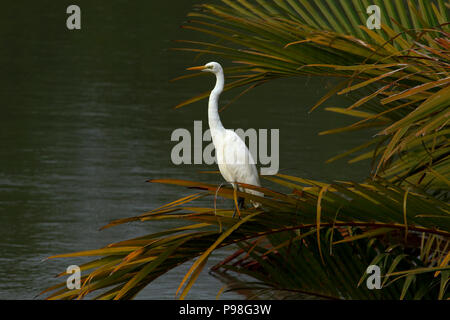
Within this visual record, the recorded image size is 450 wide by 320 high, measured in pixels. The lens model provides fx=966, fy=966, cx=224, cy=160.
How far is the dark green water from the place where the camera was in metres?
7.70

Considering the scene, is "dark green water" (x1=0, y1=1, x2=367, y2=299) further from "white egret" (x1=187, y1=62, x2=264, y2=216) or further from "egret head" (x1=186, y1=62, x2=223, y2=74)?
"egret head" (x1=186, y1=62, x2=223, y2=74)

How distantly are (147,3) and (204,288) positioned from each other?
2126 centimetres

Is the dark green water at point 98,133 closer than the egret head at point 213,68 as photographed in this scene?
No

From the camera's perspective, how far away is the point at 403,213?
3.13 m

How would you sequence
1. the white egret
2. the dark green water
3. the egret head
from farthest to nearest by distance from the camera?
1. the dark green water
2. the egret head
3. the white egret

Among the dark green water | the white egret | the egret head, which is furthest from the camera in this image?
the dark green water

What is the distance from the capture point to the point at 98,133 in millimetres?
11859

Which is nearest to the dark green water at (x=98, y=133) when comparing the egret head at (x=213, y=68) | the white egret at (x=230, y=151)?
the white egret at (x=230, y=151)

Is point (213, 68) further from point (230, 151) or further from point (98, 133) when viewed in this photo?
point (98, 133)

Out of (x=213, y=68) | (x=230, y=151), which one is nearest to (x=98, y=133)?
(x=213, y=68)

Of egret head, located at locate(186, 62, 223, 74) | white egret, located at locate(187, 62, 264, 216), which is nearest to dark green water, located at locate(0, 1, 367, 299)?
white egret, located at locate(187, 62, 264, 216)

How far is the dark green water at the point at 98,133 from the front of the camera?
303 inches

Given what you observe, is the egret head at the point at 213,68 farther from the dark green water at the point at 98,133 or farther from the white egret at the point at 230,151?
the dark green water at the point at 98,133

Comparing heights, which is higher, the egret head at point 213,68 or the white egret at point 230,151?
the egret head at point 213,68
